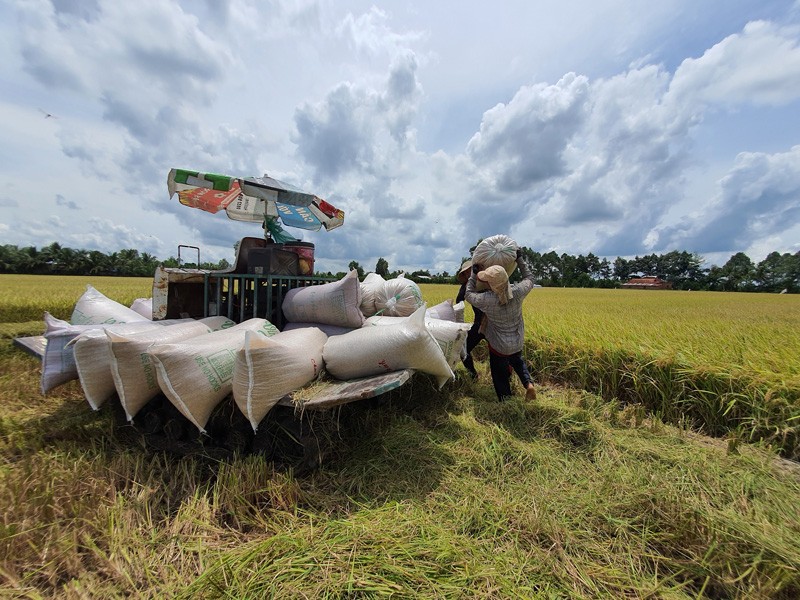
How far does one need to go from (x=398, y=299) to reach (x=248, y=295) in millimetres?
1554

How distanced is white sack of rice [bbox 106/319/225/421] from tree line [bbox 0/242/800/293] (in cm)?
748

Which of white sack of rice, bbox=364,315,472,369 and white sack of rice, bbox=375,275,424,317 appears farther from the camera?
white sack of rice, bbox=375,275,424,317

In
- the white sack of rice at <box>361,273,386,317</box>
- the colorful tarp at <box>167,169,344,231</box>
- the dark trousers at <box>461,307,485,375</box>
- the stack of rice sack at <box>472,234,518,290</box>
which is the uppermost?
the colorful tarp at <box>167,169,344,231</box>

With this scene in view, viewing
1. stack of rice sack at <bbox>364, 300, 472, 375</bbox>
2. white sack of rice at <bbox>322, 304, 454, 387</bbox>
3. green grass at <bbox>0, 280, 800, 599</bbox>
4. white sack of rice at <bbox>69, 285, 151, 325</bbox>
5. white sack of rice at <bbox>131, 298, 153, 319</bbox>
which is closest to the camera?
green grass at <bbox>0, 280, 800, 599</bbox>

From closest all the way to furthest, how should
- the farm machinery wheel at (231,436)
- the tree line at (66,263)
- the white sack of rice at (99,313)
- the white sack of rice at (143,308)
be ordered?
1. the farm machinery wheel at (231,436)
2. the white sack of rice at (99,313)
3. the white sack of rice at (143,308)
4. the tree line at (66,263)

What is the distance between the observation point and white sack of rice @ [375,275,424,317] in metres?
3.34

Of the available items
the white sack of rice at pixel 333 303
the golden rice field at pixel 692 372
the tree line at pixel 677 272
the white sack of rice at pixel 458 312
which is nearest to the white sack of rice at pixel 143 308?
the white sack of rice at pixel 333 303

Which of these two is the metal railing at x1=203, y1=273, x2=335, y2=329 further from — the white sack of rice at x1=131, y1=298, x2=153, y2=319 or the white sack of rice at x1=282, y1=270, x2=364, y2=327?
the white sack of rice at x1=131, y1=298, x2=153, y2=319

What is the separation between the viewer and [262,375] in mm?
1804

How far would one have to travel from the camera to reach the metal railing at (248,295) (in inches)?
124

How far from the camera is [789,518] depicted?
62.4 inches

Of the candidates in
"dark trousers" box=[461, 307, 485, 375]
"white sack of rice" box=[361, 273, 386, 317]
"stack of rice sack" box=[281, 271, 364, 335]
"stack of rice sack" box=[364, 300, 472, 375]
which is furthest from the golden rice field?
"stack of rice sack" box=[281, 271, 364, 335]

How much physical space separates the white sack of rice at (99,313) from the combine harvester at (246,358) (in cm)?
2

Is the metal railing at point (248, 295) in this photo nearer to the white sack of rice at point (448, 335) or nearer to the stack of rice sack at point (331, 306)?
the stack of rice sack at point (331, 306)
